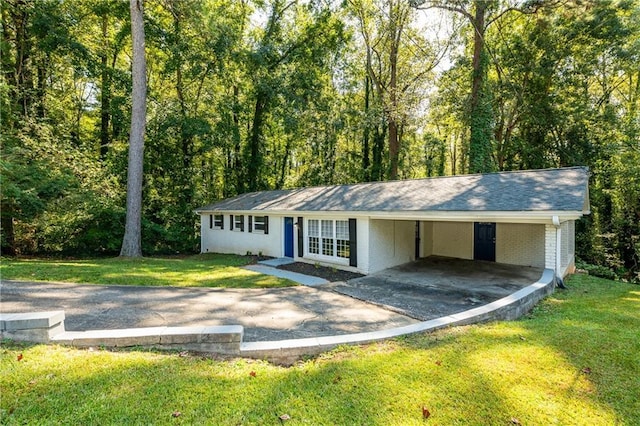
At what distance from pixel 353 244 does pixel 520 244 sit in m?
6.54

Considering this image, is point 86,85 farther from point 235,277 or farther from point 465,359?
point 465,359

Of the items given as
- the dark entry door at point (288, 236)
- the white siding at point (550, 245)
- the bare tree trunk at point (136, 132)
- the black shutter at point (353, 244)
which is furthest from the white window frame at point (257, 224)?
the white siding at point (550, 245)

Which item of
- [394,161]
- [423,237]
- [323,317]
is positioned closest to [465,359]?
[323,317]

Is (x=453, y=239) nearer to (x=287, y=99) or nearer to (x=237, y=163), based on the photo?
(x=287, y=99)

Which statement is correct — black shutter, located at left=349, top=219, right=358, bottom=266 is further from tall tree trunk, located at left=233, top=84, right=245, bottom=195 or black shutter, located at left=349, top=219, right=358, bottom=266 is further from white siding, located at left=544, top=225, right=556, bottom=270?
tall tree trunk, located at left=233, top=84, right=245, bottom=195

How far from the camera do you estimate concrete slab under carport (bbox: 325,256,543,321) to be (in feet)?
23.5

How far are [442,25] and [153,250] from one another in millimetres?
22507

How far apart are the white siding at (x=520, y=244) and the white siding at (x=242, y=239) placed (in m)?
8.93

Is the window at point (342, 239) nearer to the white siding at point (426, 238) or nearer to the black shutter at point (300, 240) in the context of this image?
the black shutter at point (300, 240)

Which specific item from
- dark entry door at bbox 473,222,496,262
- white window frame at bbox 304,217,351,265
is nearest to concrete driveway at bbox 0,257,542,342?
white window frame at bbox 304,217,351,265

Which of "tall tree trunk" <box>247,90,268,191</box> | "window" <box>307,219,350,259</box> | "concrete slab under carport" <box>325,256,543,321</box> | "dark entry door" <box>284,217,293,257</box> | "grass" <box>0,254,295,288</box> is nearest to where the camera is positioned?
"concrete slab under carport" <box>325,256,543,321</box>

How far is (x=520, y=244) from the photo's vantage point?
12219mm

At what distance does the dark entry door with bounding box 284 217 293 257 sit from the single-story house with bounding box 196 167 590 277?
4 centimetres

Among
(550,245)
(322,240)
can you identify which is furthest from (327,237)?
(550,245)
